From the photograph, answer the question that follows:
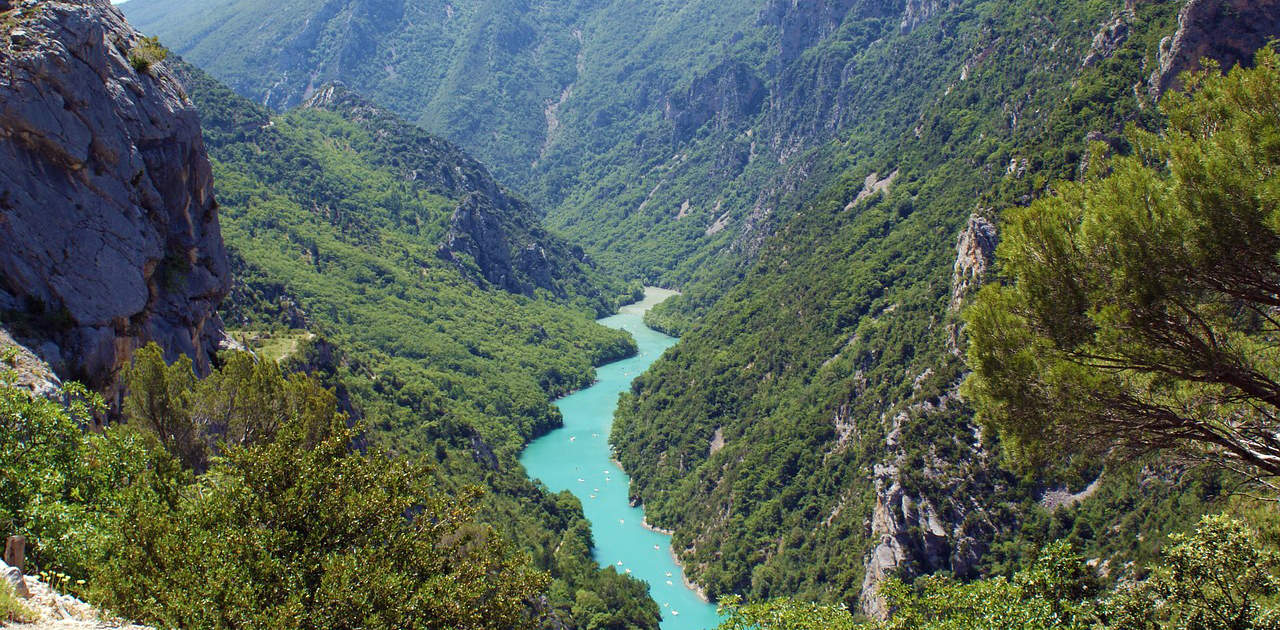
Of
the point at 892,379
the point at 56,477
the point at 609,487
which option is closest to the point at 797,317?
the point at 609,487

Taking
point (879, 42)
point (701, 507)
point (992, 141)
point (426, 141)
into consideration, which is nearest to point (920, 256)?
point (992, 141)

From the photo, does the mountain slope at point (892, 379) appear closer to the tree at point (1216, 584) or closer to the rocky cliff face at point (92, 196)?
the tree at point (1216, 584)

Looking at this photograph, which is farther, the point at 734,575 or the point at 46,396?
the point at 734,575

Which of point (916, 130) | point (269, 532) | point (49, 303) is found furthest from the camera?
point (916, 130)

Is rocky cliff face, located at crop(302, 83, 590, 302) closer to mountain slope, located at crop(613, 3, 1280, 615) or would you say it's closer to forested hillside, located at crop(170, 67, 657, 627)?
forested hillside, located at crop(170, 67, 657, 627)

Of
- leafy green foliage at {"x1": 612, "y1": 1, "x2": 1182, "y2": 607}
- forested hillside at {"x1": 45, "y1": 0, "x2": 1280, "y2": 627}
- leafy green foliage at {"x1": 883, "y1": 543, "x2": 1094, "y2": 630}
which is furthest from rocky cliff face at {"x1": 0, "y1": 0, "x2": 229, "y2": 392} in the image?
leafy green foliage at {"x1": 612, "y1": 1, "x2": 1182, "y2": 607}

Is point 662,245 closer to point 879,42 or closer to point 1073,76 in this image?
point 879,42
